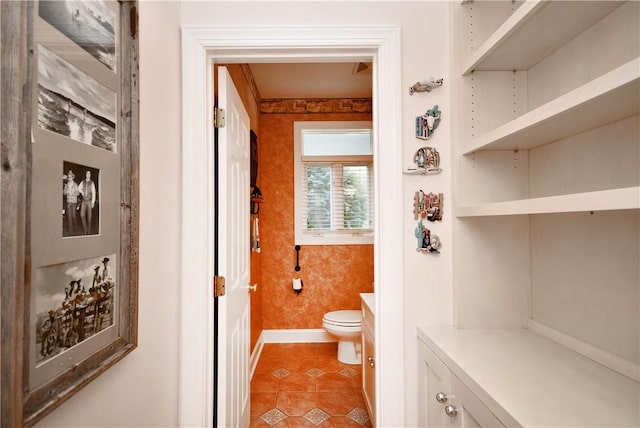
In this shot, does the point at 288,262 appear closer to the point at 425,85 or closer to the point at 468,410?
the point at 425,85

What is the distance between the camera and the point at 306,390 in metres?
2.48

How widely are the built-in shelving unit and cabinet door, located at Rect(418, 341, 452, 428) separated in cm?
4

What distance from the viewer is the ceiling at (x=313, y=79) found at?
2783mm

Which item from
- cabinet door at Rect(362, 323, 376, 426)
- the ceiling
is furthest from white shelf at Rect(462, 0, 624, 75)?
the ceiling

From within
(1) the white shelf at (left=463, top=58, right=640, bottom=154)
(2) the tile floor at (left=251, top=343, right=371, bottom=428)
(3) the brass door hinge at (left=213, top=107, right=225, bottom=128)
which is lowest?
(2) the tile floor at (left=251, top=343, right=371, bottom=428)

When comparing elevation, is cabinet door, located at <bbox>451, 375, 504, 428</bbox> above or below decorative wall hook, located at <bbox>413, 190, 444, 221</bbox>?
below

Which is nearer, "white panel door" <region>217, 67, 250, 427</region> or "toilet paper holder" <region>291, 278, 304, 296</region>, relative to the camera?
"white panel door" <region>217, 67, 250, 427</region>

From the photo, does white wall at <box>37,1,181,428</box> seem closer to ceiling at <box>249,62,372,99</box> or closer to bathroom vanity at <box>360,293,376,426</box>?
bathroom vanity at <box>360,293,376,426</box>

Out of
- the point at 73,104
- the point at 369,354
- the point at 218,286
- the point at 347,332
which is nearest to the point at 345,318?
the point at 347,332

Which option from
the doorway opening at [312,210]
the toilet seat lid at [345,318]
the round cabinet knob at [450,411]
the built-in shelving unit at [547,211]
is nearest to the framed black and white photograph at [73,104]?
the built-in shelving unit at [547,211]

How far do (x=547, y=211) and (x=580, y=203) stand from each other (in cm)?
10

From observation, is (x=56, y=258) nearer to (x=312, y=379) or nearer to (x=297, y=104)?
(x=312, y=379)

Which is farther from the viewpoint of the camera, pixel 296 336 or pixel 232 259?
pixel 296 336

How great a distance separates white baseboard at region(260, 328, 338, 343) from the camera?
348 cm
